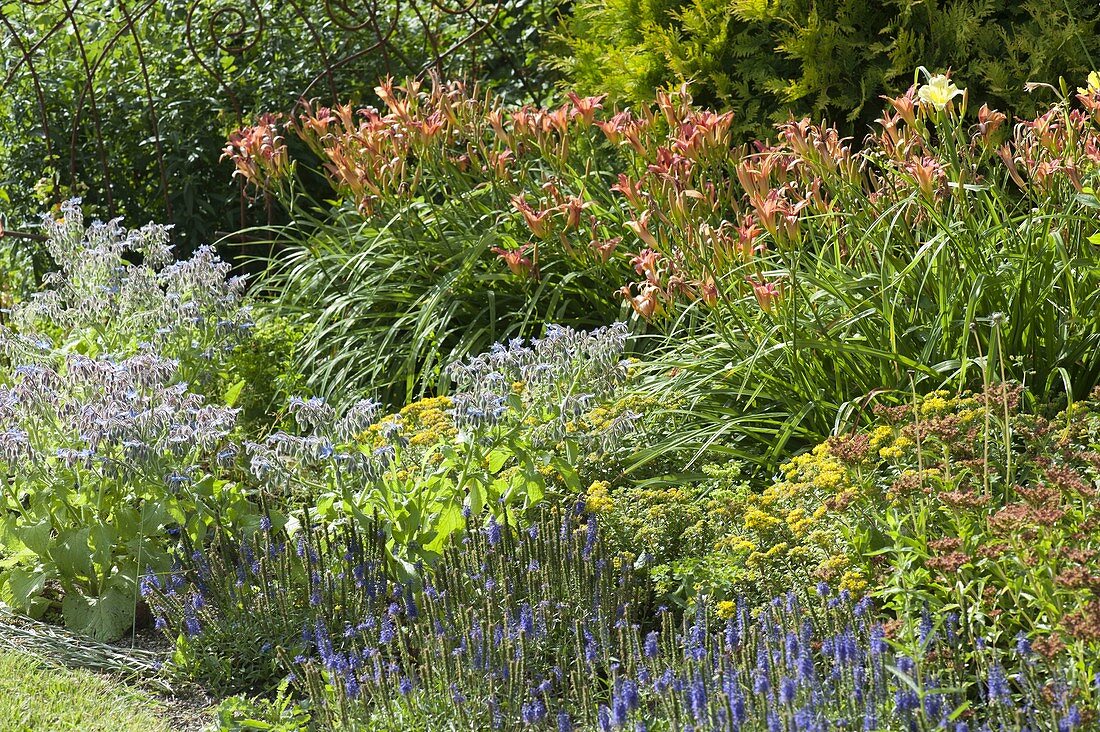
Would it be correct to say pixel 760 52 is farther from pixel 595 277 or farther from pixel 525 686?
pixel 525 686

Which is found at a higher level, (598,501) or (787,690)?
(598,501)

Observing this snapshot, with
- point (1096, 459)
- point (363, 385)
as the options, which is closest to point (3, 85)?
point (363, 385)

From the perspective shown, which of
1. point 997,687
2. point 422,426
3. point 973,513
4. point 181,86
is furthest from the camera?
point 181,86

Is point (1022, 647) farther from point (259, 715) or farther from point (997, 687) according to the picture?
point (259, 715)

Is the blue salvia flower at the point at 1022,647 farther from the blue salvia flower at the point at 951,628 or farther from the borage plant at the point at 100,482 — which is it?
the borage plant at the point at 100,482

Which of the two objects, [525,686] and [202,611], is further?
[202,611]

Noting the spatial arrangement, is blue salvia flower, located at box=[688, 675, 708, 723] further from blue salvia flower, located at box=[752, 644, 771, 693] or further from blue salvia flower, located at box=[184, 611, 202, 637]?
blue salvia flower, located at box=[184, 611, 202, 637]

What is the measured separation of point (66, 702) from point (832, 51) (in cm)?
427

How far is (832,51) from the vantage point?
564 centimetres

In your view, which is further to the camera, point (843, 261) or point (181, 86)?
point (181, 86)

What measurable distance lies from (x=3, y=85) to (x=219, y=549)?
15.6 ft

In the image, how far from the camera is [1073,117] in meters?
3.96

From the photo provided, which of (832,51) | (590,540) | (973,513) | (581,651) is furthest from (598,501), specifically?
(832,51)

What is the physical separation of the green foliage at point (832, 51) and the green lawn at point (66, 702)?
3.80 metres
